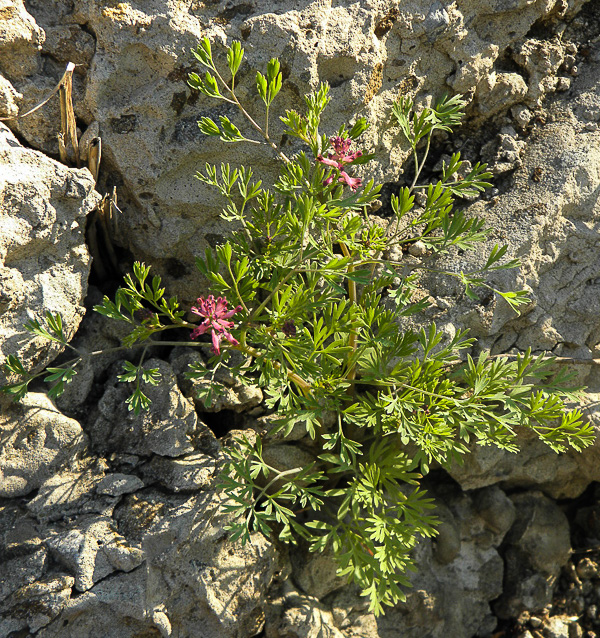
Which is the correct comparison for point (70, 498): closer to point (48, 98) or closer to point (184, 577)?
point (184, 577)

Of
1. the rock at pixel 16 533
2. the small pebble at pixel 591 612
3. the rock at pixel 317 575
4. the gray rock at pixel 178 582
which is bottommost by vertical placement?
the small pebble at pixel 591 612

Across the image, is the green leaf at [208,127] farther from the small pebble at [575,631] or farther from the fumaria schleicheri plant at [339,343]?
the small pebble at [575,631]

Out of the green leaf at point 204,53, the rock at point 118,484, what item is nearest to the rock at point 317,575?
the rock at point 118,484

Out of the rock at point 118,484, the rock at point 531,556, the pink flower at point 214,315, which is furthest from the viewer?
the rock at point 531,556

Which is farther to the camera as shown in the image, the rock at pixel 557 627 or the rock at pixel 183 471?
the rock at pixel 557 627

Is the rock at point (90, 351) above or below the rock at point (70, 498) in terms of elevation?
above

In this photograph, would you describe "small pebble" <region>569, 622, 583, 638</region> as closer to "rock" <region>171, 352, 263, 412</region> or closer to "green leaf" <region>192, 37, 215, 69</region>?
"rock" <region>171, 352, 263, 412</region>

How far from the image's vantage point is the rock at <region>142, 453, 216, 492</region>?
2855 mm

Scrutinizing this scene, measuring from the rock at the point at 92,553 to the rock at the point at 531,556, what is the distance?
235 cm

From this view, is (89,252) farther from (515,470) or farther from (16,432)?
(515,470)

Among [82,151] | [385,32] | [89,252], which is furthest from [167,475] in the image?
[385,32]

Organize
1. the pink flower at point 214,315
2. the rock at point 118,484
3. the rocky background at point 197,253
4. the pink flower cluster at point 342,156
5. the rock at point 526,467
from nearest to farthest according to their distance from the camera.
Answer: the pink flower at point 214,315 → the pink flower cluster at point 342,156 → the rocky background at point 197,253 → the rock at point 118,484 → the rock at point 526,467

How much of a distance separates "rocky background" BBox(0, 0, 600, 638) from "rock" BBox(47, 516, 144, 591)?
0.01m

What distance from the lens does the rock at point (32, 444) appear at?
9.04 feet
